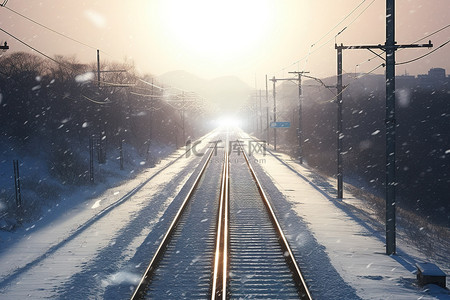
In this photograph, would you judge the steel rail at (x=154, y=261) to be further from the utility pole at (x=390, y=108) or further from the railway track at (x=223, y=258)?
the utility pole at (x=390, y=108)

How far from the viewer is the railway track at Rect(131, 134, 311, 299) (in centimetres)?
851

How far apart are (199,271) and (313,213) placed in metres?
8.20

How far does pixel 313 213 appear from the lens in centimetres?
1686

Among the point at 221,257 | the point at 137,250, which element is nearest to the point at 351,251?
the point at 221,257

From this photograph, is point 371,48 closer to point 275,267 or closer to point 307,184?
point 275,267

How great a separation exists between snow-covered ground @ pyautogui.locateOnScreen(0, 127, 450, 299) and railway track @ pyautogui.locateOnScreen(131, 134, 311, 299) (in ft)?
1.39

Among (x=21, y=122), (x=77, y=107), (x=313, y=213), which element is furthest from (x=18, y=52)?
(x=313, y=213)

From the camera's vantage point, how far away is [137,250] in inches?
457

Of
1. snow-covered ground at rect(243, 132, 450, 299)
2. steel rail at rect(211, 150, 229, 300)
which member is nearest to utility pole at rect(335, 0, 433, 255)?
snow-covered ground at rect(243, 132, 450, 299)

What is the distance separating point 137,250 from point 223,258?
104 inches

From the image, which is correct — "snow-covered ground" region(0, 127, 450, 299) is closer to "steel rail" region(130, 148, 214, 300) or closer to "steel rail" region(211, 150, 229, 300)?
"steel rail" region(130, 148, 214, 300)

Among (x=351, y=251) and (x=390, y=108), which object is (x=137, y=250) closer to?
(x=351, y=251)

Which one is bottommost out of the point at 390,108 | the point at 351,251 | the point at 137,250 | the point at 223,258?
the point at 351,251

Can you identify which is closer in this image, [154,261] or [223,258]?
[154,261]
